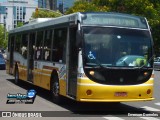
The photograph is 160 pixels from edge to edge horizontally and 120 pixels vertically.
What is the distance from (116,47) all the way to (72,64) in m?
1.48

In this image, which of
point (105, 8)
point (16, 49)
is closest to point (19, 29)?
point (16, 49)

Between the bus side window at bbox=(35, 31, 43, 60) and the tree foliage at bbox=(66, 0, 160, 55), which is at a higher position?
the tree foliage at bbox=(66, 0, 160, 55)

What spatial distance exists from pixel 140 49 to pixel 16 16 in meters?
159

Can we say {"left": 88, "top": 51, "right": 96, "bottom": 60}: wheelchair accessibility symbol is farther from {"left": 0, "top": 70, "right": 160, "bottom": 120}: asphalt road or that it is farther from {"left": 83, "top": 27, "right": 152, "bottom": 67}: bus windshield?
{"left": 0, "top": 70, "right": 160, "bottom": 120}: asphalt road

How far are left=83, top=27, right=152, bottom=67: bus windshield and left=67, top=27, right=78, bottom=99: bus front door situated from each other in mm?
677

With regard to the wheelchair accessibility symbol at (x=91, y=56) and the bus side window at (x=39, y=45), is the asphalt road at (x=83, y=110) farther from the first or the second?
the bus side window at (x=39, y=45)

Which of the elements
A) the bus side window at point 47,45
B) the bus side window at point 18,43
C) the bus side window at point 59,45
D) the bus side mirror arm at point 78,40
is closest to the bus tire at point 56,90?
the bus side window at point 59,45

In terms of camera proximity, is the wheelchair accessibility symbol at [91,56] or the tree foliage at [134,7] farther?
the tree foliage at [134,7]

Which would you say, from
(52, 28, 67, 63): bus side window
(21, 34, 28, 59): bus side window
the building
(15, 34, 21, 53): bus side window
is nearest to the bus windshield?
(52, 28, 67, 63): bus side window

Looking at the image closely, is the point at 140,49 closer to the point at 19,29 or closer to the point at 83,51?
the point at 83,51

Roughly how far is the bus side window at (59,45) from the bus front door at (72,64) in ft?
1.65

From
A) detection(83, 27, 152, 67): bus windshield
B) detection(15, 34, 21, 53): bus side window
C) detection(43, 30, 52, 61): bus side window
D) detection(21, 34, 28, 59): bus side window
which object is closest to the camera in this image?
detection(83, 27, 152, 67): bus windshield

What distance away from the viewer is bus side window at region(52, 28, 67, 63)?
→ 44.5 feet

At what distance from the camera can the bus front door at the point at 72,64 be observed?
12.4 metres
